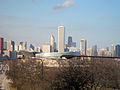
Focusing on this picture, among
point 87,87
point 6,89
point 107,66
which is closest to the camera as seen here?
point 6,89

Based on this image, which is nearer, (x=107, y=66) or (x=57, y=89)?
(x=57, y=89)

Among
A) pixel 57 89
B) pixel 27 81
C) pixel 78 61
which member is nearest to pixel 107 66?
pixel 78 61

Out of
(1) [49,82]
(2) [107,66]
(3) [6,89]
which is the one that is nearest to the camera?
(3) [6,89]

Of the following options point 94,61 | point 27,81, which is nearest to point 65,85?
point 27,81

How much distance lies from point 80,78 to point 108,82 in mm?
3870

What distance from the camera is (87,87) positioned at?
28453 millimetres

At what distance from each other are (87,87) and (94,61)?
551 centimetres

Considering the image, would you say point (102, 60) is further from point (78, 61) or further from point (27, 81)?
point (27, 81)

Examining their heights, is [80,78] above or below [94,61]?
below

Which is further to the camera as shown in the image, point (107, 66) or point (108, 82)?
point (107, 66)

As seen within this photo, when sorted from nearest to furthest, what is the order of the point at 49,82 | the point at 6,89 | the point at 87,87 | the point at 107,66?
the point at 6,89 < the point at 49,82 < the point at 87,87 < the point at 107,66

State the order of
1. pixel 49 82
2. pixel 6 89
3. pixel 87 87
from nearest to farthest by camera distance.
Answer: pixel 6 89 → pixel 49 82 → pixel 87 87

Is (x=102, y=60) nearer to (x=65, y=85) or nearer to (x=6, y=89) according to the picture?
(x=65, y=85)

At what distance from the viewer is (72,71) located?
30.2m
